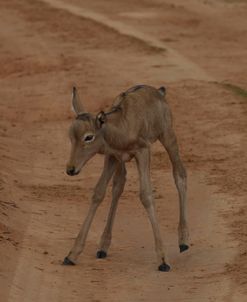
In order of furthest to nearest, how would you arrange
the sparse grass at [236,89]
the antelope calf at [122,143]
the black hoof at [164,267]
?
the sparse grass at [236,89] → the black hoof at [164,267] → the antelope calf at [122,143]

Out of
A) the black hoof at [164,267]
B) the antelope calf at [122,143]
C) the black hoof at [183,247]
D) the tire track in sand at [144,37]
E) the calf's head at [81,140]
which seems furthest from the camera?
the tire track in sand at [144,37]

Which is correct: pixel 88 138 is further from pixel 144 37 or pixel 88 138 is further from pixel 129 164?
pixel 144 37

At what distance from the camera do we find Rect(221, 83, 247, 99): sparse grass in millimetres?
23141

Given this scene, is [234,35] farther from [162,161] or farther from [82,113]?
[82,113]

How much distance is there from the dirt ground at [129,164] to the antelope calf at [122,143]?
1.00 feet

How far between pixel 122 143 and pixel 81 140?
0.61 metres

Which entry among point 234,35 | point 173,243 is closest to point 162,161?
point 173,243

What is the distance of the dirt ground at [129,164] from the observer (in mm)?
12328

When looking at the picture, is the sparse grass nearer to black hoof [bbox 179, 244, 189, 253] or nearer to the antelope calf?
the antelope calf

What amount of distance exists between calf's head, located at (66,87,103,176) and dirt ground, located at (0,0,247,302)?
1162mm

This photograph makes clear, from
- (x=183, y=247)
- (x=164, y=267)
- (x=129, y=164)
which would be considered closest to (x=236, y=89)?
(x=129, y=164)

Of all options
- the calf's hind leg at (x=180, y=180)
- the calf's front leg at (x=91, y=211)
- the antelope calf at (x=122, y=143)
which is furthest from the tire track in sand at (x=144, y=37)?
the calf's front leg at (x=91, y=211)

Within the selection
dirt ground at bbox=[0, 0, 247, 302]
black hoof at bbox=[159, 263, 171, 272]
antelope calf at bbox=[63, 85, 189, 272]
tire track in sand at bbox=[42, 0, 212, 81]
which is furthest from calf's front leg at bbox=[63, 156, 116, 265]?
tire track in sand at bbox=[42, 0, 212, 81]

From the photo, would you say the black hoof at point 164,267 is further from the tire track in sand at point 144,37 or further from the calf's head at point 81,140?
the tire track in sand at point 144,37
